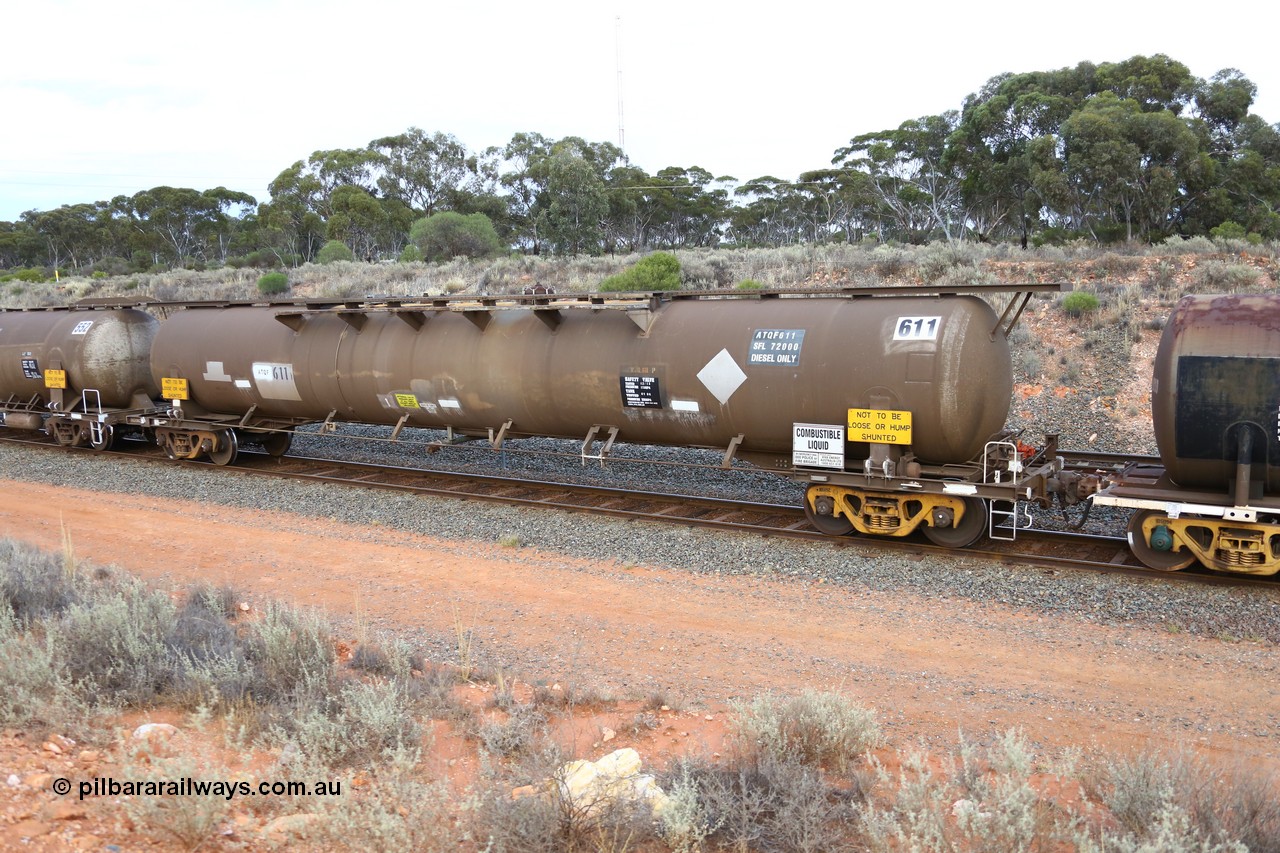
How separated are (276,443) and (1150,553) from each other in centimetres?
1652

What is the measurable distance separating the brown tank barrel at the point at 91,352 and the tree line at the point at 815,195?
2893cm

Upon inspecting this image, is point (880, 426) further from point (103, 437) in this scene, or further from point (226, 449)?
point (103, 437)

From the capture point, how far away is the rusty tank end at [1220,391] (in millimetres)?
9367

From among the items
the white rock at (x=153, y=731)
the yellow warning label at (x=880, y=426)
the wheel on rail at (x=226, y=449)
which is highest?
the yellow warning label at (x=880, y=426)

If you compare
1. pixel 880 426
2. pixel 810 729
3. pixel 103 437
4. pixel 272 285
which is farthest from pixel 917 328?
pixel 272 285

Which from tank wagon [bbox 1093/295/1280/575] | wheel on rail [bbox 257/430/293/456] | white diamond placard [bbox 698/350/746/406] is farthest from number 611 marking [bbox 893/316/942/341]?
wheel on rail [bbox 257/430/293/456]

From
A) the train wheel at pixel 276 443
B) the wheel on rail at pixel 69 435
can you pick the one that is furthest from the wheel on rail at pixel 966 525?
the wheel on rail at pixel 69 435

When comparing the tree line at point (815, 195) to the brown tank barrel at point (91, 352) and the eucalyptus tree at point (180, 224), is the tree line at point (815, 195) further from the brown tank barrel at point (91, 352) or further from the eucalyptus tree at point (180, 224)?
the brown tank barrel at point (91, 352)

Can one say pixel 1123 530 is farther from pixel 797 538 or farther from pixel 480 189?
pixel 480 189

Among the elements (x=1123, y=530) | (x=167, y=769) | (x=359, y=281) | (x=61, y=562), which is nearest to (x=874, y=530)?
(x=1123, y=530)

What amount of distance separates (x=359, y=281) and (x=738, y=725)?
3724 centimetres

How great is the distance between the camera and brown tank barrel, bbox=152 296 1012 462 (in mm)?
11008

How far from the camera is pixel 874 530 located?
1178 centimetres

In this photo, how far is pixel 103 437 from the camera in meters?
20.2
